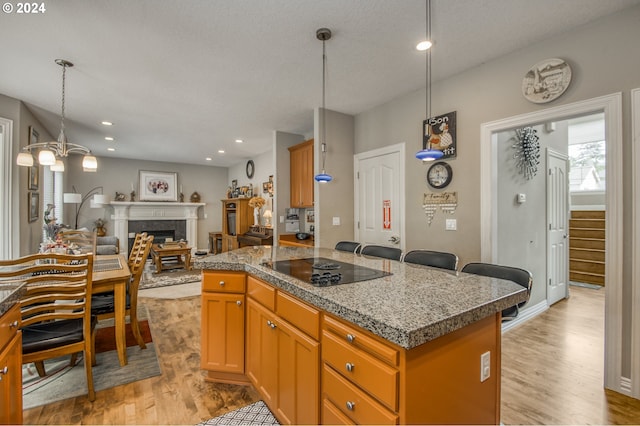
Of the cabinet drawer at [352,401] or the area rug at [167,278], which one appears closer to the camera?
the cabinet drawer at [352,401]

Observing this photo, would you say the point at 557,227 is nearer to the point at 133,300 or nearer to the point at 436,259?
the point at 436,259

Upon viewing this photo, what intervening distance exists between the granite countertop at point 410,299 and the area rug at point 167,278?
3934 mm

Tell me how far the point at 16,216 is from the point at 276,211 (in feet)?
11.0

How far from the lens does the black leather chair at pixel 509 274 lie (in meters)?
1.75

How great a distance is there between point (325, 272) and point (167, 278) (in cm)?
478

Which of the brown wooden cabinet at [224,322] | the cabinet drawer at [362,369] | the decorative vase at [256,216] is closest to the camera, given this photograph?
the cabinet drawer at [362,369]

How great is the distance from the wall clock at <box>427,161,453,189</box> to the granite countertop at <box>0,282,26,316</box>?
11.1ft

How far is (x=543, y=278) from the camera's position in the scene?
378cm

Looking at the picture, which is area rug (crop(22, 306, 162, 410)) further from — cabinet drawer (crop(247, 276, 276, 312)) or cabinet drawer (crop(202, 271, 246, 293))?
cabinet drawer (crop(247, 276, 276, 312))

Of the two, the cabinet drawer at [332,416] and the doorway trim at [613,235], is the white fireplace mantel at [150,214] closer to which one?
the cabinet drawer at [332,416]

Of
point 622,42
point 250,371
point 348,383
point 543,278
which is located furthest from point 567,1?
point 250,371

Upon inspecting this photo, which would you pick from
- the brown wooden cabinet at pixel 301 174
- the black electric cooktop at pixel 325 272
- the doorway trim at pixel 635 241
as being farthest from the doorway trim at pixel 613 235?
the brown wooden cabinet at pixel 301 174

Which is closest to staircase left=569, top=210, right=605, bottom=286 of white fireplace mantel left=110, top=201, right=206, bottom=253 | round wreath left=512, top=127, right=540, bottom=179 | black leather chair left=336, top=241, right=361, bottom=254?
round wreath left=512, top=127, right=540, bottom=179

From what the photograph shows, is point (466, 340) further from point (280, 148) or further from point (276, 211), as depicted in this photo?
point (280, 148)
